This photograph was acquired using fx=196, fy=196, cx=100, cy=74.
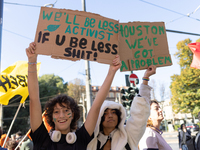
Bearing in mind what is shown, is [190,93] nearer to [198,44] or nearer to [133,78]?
[133,78]

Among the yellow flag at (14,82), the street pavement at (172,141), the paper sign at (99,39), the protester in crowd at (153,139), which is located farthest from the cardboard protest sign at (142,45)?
the street pavement at (172,141)

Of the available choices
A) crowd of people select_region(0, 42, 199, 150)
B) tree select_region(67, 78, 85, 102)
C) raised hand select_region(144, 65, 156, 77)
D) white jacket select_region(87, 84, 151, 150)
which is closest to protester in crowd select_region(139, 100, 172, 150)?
crowd of people select_region(0, 42, 199, 150)

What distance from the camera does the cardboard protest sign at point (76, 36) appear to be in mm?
2133

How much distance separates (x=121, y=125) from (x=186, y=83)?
22.9 m

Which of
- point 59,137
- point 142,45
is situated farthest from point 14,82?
point 142,45

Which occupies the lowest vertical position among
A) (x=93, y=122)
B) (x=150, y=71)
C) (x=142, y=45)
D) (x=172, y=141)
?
(x=172, y=141)

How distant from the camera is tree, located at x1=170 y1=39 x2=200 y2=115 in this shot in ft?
73.7

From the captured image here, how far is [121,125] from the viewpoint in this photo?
2.35 meters

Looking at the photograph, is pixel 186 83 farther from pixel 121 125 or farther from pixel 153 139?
pixel 121 125

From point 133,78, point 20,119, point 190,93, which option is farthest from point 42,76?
point 133,78

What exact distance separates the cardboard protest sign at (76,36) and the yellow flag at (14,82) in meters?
2.72

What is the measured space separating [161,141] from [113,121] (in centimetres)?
87

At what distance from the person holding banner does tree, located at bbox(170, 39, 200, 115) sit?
890 inches

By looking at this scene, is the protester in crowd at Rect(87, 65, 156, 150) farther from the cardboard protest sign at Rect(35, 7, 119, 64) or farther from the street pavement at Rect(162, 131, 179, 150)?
the street pavement at Rect(162, 131, 179, 150)
